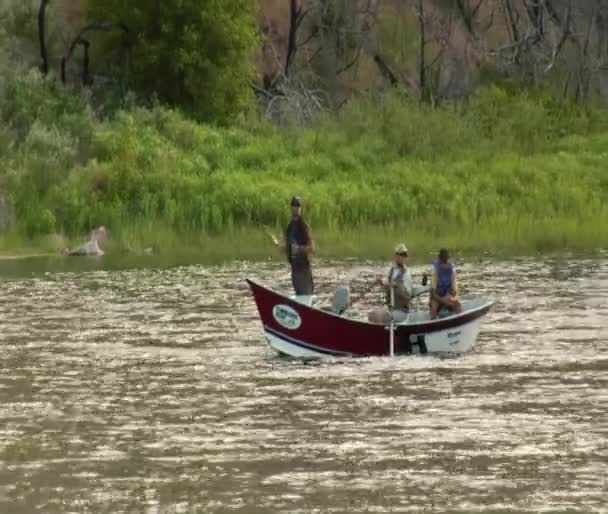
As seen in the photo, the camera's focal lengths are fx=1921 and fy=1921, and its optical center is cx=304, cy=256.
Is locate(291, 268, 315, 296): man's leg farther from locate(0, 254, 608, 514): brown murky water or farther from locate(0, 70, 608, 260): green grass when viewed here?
locate(0, 70, 608, 260): green grass

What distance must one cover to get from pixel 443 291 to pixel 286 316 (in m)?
2.41

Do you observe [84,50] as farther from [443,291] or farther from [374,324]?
[374,324]

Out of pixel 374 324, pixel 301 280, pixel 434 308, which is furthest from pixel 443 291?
pixel 301 280

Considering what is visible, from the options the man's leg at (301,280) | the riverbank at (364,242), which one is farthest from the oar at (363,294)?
the riverbank at (364,242)

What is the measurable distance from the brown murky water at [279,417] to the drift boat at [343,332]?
24 cm

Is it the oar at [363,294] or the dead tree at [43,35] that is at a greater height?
the dead tree at [43,35]

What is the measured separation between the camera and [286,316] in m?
25.6

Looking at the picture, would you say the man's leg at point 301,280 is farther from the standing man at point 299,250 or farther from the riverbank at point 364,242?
the riverbank at point 364,242

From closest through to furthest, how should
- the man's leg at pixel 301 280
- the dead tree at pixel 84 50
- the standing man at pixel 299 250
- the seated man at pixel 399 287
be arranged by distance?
the seated man at pixel 399 287
the standing man at pixel 299 250
the man's leg at pixel 301 280
the dead tree at pixel 84 50

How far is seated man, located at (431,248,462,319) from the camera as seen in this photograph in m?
26.5

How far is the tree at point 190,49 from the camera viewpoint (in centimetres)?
5184

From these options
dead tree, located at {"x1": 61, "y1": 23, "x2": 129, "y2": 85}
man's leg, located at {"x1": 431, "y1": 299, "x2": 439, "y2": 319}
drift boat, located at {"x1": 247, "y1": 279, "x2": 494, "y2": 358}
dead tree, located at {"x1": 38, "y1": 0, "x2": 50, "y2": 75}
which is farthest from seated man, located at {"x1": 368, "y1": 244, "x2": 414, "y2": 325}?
dead tree, located at {"x1": 38, "y1": 0, "x2": 50, "y2": 75}

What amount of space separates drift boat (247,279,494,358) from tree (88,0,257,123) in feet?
87.9

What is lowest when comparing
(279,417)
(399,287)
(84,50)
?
(279,417)
